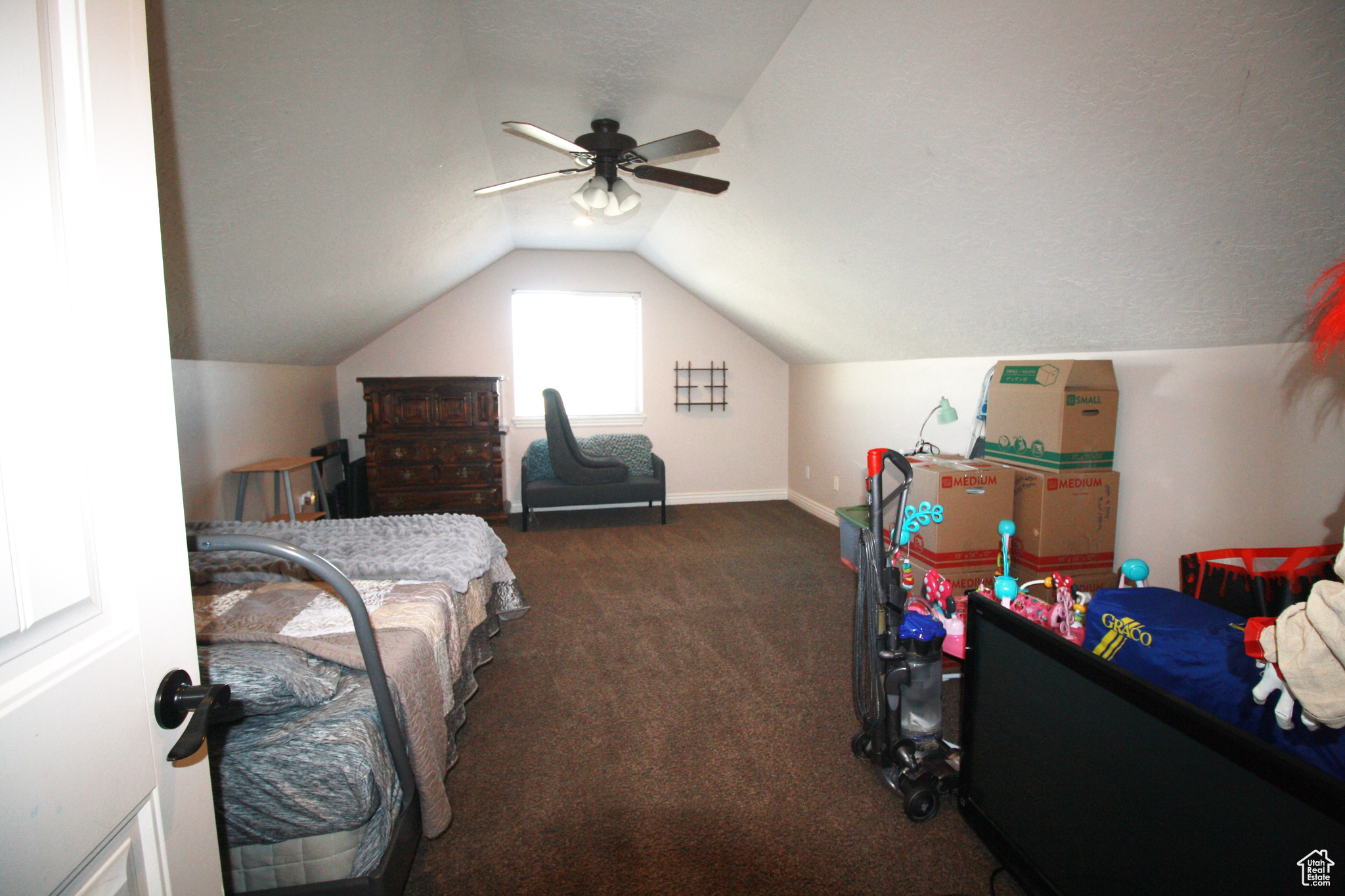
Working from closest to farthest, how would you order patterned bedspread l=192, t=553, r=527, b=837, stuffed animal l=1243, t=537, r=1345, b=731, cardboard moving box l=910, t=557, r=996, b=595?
stuffed animal l=1243, t=537, r=1345, b=731, patterned bedspread l=192, t=553, r=527, b=837, cardboard moving box l=910, t=557, r=996, b=595

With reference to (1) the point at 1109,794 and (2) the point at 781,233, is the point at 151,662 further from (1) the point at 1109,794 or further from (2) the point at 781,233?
(2) the point at 781,233

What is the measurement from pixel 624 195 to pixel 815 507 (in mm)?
3648

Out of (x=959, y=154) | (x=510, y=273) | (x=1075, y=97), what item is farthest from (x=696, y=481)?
(x=1075, y=97)

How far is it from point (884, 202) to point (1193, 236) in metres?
1.10

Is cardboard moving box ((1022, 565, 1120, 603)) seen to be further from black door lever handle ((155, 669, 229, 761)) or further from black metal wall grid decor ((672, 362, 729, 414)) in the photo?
black metal wall grid decor ((672, 362, 729, 414))

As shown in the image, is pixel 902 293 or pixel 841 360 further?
pixel 841 360

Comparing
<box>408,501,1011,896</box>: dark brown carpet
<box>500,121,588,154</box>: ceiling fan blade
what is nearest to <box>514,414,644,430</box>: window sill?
<box>408,501,1011,896</box>: dark brown carpet

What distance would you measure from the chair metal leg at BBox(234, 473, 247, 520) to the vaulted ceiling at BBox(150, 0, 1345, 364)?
0.75 m

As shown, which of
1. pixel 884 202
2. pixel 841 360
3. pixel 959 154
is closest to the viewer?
pixel 959 154

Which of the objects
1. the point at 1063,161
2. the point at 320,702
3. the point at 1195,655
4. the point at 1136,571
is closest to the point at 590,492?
the point at 320,702

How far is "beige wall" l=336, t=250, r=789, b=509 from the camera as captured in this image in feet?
18.1

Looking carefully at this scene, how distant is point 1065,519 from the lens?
2449 mm

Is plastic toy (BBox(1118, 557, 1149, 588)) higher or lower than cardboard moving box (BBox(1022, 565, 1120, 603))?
higher

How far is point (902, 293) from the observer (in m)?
3.16
